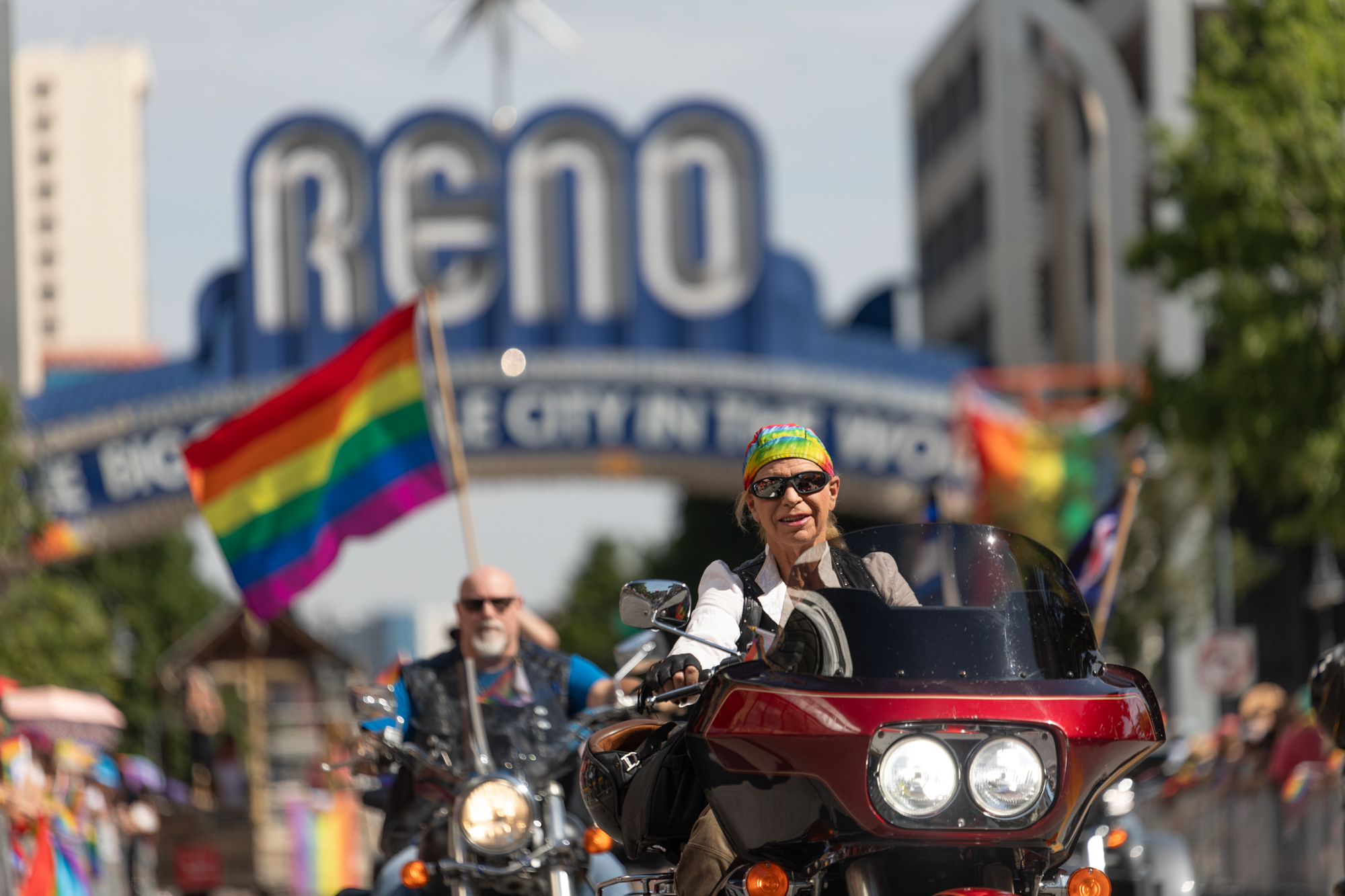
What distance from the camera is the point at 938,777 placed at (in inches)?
151

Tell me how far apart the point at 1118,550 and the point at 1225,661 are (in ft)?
44.0

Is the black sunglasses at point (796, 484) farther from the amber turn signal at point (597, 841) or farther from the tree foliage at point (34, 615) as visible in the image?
the tree foliage at point (34, 615)

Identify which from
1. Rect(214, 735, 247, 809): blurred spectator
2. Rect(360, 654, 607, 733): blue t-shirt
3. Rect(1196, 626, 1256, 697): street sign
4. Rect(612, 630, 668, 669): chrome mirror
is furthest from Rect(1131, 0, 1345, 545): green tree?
Rect(612, 630, 668, 669): chrome mirror

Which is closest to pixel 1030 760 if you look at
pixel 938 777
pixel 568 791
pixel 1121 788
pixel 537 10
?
pixel 938 777

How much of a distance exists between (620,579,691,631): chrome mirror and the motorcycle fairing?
20cm

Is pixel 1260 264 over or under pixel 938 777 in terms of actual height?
over

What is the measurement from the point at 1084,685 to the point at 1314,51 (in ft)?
39.9

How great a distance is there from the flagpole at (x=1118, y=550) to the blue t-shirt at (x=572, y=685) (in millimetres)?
3148

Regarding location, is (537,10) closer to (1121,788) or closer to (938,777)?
(1121,788)

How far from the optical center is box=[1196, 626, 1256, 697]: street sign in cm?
2256

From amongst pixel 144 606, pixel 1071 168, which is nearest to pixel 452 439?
pixel 1071 168

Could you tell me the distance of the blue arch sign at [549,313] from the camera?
1160 inches

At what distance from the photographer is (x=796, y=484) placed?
4805 mm

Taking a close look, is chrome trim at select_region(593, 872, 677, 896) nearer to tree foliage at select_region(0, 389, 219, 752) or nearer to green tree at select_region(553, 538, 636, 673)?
tree foliage at select_region(0, 389, 219, 752)
